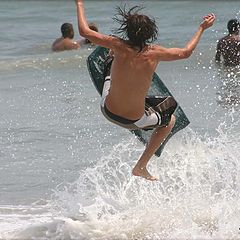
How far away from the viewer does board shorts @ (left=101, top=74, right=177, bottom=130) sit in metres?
5.30

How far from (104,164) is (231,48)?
612 centimetres

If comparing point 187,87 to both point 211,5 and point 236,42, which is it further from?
point 211,5

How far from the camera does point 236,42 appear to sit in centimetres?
1202

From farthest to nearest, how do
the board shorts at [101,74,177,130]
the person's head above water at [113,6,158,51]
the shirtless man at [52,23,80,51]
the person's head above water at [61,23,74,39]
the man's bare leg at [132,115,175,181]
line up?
the shirtless man at [52,23,80,51] < the person's head above water at [61,23,74,39] < the man's bare leg at [132,115,175,181] < the board shorts at [101,74,177,130] < the person's head above water at [113,6,158,51]

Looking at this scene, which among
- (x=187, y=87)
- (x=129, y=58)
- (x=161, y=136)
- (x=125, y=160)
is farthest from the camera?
(x=187, y=87)

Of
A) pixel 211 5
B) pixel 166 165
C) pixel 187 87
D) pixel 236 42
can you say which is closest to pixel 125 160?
pixel 166 165

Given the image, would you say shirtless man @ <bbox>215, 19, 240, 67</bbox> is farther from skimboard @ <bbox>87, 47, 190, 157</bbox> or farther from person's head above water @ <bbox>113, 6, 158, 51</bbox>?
person's head above water @ <bbox>113, 6, 158, 51</bbox>

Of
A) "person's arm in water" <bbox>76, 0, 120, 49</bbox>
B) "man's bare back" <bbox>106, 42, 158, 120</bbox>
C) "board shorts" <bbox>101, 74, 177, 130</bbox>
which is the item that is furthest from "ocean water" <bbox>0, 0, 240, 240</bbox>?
"person's arm in water" <bbox>76, 0, 120, 49</bbox>

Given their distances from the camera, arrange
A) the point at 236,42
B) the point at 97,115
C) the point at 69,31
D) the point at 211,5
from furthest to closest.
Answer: the point at 211,5
the point at 69,31
the point at 236,42
the point at 97,115

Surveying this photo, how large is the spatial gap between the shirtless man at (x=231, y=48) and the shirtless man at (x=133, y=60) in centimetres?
677

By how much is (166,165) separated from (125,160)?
66 centimetres

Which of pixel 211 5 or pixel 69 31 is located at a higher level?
pixel 69 31

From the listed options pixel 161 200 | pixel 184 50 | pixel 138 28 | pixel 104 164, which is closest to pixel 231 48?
pixel 104 164

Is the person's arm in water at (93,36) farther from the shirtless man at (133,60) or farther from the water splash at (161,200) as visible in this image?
the water splash at (161,200)
